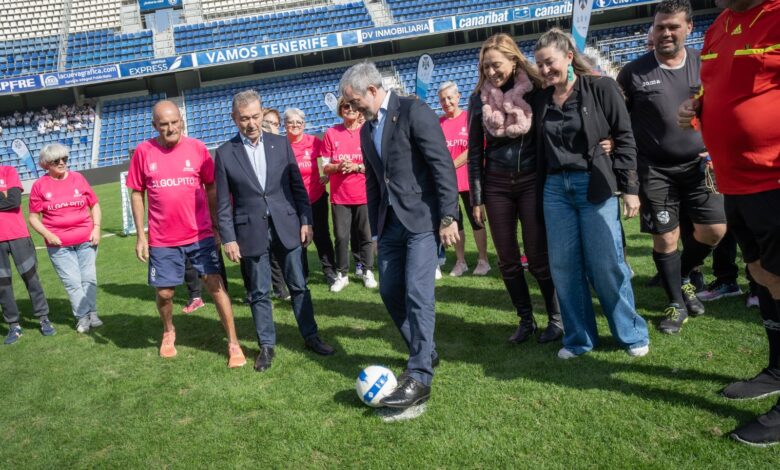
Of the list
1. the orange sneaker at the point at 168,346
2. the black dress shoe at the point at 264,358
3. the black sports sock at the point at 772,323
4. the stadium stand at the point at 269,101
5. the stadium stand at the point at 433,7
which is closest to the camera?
the black sports sock at the point at 772,323

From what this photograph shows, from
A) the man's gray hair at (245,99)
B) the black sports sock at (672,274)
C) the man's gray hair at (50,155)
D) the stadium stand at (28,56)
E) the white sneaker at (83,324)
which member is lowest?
the white sneaker at (83,324)

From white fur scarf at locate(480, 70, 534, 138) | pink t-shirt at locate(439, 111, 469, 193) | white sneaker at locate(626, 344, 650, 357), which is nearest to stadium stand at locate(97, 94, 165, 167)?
pink t-shirt at locate(439, 111, 469, 193)

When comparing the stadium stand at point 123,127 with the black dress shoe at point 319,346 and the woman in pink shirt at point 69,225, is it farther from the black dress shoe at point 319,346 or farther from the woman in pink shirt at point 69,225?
the black dress shoe at point 319,346

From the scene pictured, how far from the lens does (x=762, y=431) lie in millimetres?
2691

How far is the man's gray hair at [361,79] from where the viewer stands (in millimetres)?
3424

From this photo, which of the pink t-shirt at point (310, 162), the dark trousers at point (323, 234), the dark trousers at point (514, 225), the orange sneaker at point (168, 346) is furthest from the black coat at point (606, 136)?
the orange sneaker at point (168, 346)

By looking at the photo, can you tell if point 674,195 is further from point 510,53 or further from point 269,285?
point 269,285

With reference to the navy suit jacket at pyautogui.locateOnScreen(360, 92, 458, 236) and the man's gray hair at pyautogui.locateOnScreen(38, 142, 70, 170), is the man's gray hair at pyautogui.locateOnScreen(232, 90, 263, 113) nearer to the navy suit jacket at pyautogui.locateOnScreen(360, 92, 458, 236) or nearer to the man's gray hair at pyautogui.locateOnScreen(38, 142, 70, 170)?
the navy suit jacket at pyautogui.locateOnScreen(360, 92, 458, 236)

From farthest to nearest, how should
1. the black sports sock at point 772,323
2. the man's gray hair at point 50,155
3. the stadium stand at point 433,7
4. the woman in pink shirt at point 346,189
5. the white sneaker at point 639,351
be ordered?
1. the stadium stand at point 433,7
2. the woman in pink shirt at point 346,189
3. the man's gray hair at point 50,155
4. the white sneaker at point 639,351
5. the black sports sock at point 772,323

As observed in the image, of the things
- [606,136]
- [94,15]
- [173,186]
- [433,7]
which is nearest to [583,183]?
[606,136]

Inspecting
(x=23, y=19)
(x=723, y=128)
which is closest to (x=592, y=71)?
(x=723, y=128)

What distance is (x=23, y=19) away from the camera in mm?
28688

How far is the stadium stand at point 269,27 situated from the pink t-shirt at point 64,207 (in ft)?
74.4

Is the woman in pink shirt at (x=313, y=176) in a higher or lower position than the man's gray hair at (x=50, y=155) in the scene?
lower
